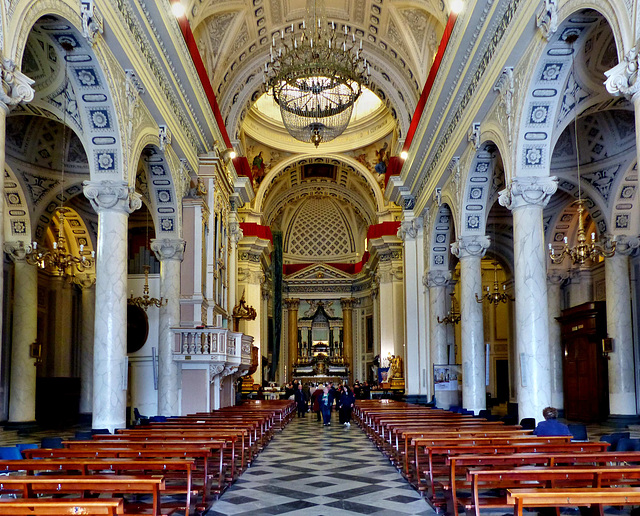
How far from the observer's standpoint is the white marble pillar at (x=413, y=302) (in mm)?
20766

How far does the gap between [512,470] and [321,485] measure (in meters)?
3.88

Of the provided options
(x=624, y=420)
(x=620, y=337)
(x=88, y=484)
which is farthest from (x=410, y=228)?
(x=88, y=484)

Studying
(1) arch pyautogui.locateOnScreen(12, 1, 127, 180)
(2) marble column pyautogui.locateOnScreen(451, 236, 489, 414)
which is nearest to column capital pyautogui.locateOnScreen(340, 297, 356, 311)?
(2) marble column pyautogui.locateOnScreen(451, 236, 489, 414)

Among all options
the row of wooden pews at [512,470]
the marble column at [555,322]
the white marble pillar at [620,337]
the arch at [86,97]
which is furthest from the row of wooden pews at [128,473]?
the marble column at [555,322]

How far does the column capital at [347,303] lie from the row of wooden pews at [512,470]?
26.0m

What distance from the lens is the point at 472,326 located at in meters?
14.5

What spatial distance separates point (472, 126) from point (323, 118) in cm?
454

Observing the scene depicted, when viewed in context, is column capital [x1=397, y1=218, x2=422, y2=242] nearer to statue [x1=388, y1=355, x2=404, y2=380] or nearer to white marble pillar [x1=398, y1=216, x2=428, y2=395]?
white marble pillar [x1=398, y1=216, x2=428, y2=395]

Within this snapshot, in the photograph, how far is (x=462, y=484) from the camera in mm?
6270

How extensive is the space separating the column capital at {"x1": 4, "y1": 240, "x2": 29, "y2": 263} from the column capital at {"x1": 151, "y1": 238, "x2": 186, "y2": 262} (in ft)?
8.71

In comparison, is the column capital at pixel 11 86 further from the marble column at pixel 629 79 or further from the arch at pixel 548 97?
the arch at pixel 548 97

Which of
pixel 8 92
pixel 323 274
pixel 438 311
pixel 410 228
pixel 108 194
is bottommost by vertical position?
pixel 438 311

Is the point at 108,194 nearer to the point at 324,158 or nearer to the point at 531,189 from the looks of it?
the point at 531,189

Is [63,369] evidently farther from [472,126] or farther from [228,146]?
[472,126]
